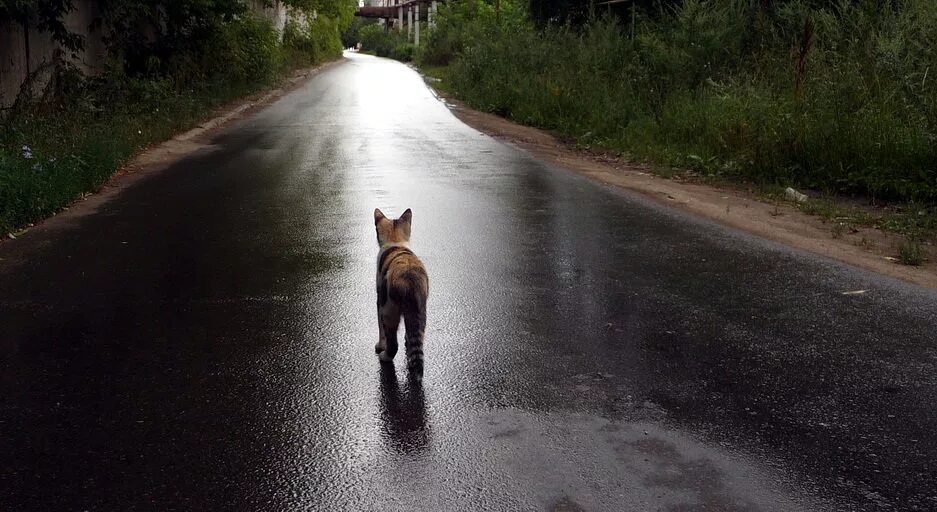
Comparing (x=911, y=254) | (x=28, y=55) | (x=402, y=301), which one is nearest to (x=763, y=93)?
(x=911, y=254)

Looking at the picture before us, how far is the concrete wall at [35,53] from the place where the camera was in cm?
1389

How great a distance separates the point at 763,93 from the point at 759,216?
4516 millimetres

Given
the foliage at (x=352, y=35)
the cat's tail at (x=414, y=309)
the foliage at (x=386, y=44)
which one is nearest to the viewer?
the cat's tail at (x=414, y=309)

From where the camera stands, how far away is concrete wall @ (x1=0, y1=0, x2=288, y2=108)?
13891mm

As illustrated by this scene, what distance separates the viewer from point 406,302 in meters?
4.52

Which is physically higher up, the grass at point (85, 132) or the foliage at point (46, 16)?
the foliage at point (46, 16)

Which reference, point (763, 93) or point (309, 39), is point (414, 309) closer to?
point (763, 93)

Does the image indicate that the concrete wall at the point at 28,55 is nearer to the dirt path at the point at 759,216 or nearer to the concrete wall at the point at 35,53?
the concrete wall at the point at 35,53

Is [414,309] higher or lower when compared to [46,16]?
lower

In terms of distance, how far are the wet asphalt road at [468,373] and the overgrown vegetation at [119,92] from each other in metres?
1.53

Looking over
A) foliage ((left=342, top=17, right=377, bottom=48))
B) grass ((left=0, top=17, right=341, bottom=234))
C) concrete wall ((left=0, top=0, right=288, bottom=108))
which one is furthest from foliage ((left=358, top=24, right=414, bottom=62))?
concrete wall ((left=0, top=0, right=288, bottom=108))

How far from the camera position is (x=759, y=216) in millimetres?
9383

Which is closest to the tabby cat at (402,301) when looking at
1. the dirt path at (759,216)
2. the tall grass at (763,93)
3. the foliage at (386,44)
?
the dirt path at (759,216)

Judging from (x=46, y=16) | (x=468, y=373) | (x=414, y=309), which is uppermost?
(x=46, y=16)
